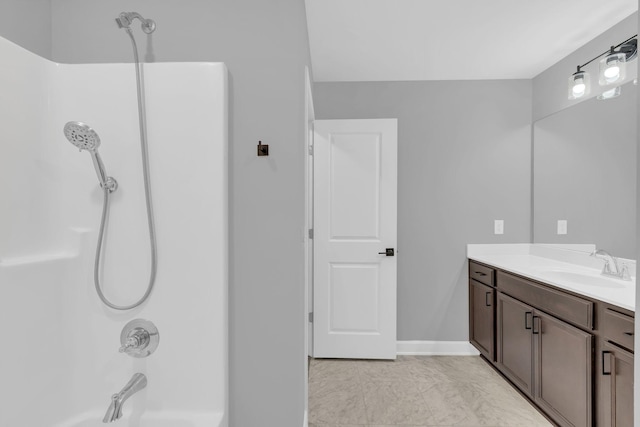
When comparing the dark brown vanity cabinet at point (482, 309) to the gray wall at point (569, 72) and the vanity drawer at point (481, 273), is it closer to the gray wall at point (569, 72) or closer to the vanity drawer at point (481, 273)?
the vanity drawer at point (481, 273)

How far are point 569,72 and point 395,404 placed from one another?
2.83 meters

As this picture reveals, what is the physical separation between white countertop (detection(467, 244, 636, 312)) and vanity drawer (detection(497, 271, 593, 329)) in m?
0.05

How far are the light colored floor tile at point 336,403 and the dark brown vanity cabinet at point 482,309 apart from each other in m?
1.12

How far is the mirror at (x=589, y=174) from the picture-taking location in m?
2.00

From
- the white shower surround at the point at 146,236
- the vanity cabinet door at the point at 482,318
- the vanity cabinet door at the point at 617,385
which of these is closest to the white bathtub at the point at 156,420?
the white shower surround at the point at 146,236

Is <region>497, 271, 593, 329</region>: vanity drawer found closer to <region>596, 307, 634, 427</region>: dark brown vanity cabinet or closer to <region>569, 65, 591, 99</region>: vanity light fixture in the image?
<region>596, 307, 634, 427</region>: dark brown vanity cabinet

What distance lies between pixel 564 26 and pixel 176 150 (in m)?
2.58

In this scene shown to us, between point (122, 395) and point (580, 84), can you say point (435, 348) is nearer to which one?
point (580, 84)

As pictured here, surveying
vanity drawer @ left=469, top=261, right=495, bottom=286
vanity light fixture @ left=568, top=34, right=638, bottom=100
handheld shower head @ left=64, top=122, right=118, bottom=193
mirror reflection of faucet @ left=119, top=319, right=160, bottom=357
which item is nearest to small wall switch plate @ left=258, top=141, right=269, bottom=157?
handheld shower head @ left=64, top=122, right=118, bottom=193

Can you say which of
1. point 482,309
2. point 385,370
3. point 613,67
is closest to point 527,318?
point 482,309

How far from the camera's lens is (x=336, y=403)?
7.20 ft

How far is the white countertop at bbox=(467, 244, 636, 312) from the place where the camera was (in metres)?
1.68

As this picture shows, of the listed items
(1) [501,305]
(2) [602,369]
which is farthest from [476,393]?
(2) [602,369]

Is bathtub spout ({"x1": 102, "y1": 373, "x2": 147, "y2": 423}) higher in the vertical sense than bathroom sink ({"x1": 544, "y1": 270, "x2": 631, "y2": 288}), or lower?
lower
